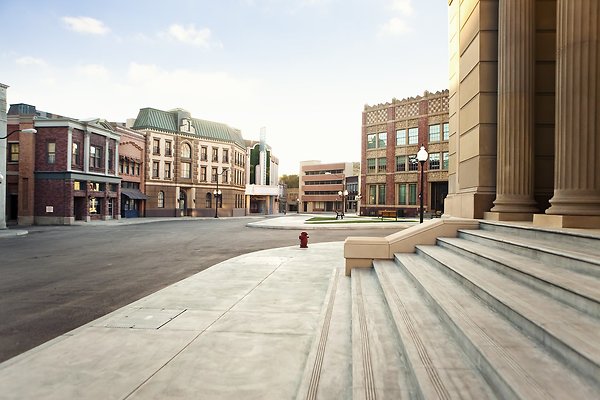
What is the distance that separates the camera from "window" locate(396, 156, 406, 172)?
155 ft

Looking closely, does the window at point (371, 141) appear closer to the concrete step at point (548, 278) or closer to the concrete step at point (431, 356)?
the concrete step at point (548, 278)

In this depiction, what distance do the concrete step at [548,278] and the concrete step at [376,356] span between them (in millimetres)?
1766

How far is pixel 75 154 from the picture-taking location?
3512 centimetres

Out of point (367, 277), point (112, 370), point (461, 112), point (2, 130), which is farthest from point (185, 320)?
point (2, 130)

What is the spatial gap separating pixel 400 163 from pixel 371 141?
5815 mm

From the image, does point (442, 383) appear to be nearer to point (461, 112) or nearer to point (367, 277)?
point (367, 277)

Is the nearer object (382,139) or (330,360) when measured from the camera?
(330,360)

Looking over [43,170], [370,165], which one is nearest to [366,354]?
[43,170]

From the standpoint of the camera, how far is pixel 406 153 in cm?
4703

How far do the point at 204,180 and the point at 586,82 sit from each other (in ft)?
179

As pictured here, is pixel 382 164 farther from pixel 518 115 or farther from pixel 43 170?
pixel 518 115

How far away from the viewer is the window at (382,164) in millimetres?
49188

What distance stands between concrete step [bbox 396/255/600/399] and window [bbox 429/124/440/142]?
1742 inches

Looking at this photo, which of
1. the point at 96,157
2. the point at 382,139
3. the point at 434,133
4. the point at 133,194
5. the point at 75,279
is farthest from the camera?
the point at 382,139
